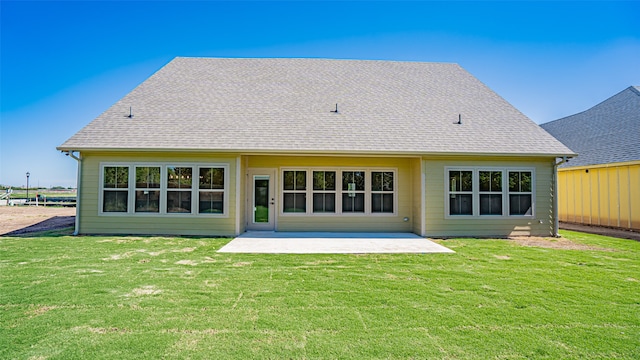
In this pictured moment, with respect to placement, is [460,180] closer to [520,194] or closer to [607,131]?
[520,194]

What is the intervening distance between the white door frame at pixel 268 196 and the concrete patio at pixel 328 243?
34cm

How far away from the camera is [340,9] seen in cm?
1171

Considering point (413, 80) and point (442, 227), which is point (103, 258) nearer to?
point (442, 227)

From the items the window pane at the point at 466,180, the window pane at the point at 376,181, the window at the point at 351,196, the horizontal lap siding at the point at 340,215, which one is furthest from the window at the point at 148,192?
the window pane at the point at 466,180

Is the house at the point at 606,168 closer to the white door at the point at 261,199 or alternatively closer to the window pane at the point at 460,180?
the window pane at the point at 460,180

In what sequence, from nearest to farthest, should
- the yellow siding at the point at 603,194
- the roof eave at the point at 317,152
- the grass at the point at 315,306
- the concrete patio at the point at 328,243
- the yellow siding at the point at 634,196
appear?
the grass at the point at 315,306
the concrete patio at the point at 328,243
the roof eave at the point at 317,152
the yellow siding at the point at 634,196
the yellow siding at the point at 603,194

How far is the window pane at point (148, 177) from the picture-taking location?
31.8ft

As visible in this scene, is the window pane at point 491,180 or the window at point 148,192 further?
the window pane at point 491,180

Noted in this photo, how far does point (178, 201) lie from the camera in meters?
9.69

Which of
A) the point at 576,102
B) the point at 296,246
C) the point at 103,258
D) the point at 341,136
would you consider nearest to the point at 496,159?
the point at 341,136

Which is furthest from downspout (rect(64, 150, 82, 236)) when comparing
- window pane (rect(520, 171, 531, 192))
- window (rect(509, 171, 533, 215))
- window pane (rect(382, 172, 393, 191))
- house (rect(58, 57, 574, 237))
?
window pane (rect(520, 171, 531, 192))

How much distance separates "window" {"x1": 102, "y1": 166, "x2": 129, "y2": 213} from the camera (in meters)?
9.66

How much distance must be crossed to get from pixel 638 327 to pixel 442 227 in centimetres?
648

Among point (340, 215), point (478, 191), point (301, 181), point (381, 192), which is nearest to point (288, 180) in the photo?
point (301, 181)
